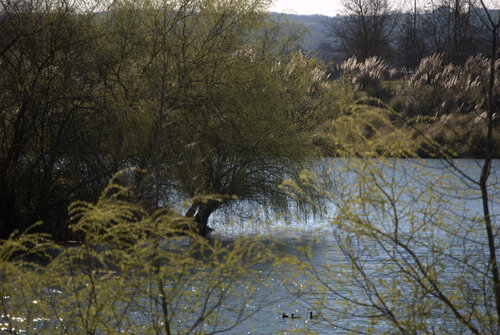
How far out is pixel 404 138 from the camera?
167 inches

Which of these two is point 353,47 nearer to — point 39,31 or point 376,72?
point 376,72

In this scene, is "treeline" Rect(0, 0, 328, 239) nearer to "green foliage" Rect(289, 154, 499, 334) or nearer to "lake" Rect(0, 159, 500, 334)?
"lake" Rect(0, 159, 500, 334)

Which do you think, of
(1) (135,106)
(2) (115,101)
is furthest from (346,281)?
(2) (115,101)

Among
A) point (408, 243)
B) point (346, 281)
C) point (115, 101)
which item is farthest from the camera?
point (115, 101)

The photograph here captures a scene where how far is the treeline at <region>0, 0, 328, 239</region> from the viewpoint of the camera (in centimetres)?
1086

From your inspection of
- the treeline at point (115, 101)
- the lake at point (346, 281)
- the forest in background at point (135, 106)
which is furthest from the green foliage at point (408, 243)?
the treeline at point (115, 101)

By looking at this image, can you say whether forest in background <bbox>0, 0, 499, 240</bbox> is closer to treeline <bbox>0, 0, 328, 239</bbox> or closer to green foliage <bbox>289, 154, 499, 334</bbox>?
treeline <bbox>0, 0, 328, 239</bbox>

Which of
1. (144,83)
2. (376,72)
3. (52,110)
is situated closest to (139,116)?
(144,83)

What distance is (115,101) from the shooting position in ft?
36.6

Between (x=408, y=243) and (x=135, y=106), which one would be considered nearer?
(x=408, y=243)

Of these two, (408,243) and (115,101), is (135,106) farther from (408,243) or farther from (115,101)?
(408,243)

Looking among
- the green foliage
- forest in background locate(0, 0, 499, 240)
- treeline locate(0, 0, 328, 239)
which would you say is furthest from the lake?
treeline locate(0, 0, 328, 239)

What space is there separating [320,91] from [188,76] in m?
4.77

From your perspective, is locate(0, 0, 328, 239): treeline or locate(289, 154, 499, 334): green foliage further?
locate(0, 0, 328, 239): treeline
